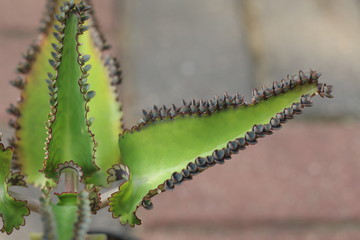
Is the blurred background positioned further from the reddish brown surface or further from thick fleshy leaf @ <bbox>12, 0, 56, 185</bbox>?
thick fleshy leaf @ <bbox>12, 0, 56, 185</bbox>

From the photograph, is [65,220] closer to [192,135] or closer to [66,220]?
[66,220]

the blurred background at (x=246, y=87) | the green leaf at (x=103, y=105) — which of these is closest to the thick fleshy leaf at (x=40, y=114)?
the green leaf at (x=103, y=105)

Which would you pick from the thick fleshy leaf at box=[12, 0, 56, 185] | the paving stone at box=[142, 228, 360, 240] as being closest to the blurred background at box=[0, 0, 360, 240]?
the paving stone at box=[142, 228, 360, 240]

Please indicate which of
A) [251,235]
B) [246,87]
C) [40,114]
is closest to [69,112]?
[40,114]

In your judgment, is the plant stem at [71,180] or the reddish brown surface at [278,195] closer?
the plant stem at [71,180]

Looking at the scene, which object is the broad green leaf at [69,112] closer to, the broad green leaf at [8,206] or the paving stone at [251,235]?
the broad green leaf at [8,206]

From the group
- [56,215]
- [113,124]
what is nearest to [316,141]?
[113,124]
